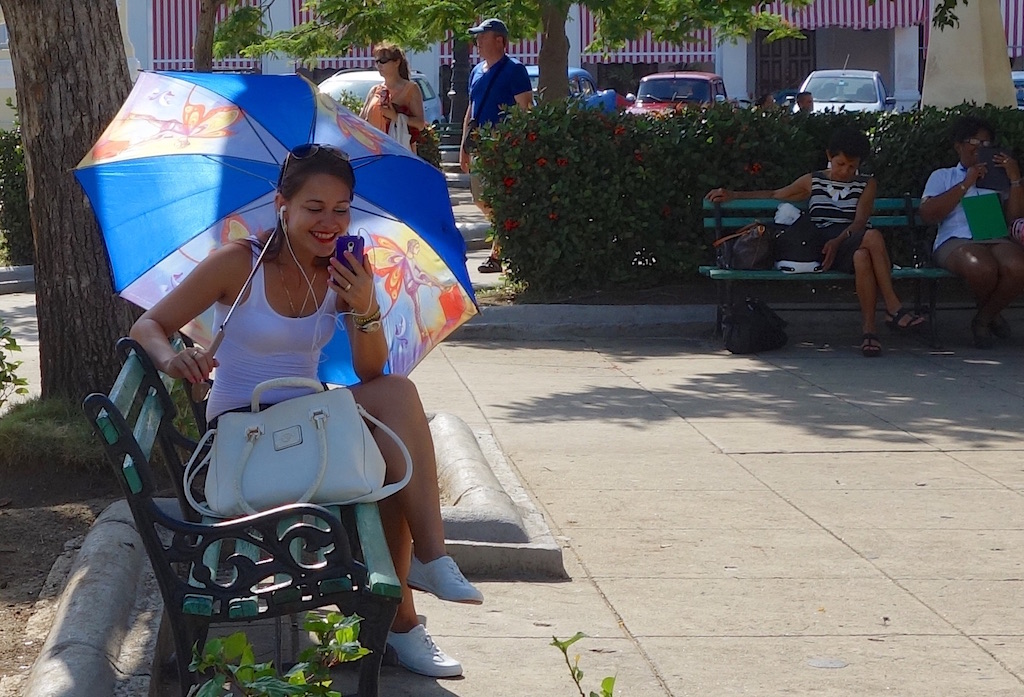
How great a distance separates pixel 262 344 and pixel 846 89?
79.9ft

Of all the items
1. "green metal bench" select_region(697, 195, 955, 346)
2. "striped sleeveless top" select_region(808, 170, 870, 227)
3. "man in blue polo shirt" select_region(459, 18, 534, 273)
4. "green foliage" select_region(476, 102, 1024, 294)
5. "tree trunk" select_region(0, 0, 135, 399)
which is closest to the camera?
"tree trunk" select_region(0, 0, 135, 399)

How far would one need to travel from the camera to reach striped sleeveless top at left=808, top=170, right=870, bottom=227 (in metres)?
9.16

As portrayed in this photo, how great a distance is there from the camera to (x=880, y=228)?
977cm

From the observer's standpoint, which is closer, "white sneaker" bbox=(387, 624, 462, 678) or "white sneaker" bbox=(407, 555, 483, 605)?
"white sneaker" bbox=(407, 555, 483, 605)

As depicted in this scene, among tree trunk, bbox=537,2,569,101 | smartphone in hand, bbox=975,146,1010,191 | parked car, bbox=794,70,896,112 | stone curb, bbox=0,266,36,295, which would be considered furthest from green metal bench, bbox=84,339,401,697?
parked car, bbox=794,70,896,112

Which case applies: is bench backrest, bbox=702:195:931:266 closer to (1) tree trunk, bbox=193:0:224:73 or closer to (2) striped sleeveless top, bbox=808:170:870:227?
(2) striped sleeveless top, bbox=808:170:870:227

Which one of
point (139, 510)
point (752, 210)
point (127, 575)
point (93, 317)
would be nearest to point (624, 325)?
point (752, 210)

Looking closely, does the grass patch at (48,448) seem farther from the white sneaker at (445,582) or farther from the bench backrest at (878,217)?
the bench backrest at (878,217)

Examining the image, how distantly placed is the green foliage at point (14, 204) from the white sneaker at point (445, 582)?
Answer: 9.07 m

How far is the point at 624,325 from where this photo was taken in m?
9.62

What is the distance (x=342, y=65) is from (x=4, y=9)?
31.5m

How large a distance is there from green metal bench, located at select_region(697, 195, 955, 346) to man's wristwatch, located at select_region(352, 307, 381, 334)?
5.51 meters

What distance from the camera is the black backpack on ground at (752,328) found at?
896 cm

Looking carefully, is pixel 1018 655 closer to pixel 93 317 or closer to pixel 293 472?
pixel 293 472
